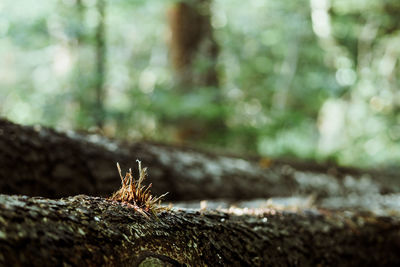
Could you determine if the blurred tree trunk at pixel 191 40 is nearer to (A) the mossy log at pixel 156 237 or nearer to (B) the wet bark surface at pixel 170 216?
(B) the wet bark surface at pixel 170 216

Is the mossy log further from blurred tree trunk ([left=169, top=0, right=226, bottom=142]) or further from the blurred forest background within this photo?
blurred tree trunk ([left=169, top=0, right=226, bottom=142])

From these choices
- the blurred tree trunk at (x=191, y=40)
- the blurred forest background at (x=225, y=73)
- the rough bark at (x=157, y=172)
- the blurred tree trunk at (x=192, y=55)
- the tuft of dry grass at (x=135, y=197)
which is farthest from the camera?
the blurred tree trunk at (x=191, y=40)

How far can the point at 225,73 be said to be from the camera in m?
9.30

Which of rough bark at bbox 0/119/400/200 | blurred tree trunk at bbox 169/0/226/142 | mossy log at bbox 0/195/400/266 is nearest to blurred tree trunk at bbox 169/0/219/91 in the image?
blurred tree trunk at bbox 169/0/226/142

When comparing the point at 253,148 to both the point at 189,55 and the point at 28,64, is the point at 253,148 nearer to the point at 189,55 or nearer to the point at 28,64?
the point at 189,55

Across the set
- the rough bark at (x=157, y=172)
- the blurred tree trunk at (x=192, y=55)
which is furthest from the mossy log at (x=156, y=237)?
the blurred tree trunk at (x=192, y=55)

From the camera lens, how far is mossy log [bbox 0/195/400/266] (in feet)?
2.77

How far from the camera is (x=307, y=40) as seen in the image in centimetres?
891

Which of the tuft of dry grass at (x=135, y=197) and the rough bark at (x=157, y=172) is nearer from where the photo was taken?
the tuft of dry grass at (x=135, y=197)

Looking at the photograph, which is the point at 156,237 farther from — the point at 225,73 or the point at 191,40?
the point at 225,73

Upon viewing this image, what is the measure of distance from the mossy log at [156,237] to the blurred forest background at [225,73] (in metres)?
2.54

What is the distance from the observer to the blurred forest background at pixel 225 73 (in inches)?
201

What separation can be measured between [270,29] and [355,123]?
4.15m

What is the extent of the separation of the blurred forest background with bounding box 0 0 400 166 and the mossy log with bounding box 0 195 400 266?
254 centimetres
